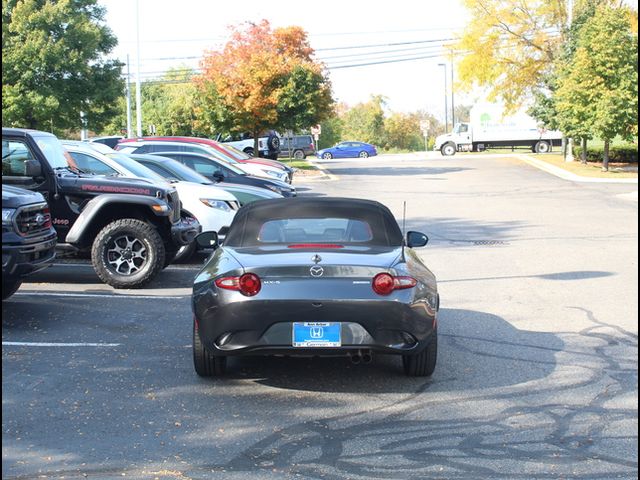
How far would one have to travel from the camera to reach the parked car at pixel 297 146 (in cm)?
6094

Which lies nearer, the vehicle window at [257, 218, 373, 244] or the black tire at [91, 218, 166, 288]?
the vehicle window at [257, 218, 373, 244]

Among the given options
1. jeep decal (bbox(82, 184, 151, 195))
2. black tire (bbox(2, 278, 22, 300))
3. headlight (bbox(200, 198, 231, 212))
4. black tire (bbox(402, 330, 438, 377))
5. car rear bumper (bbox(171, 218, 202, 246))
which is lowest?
black tire (bbox(402, 330, 438, 377))

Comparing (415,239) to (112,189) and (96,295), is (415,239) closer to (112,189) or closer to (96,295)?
(96,295)

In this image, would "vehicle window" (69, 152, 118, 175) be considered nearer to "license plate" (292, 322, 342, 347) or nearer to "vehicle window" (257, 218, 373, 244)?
"vehicle window" (257, 218, 373, 244)

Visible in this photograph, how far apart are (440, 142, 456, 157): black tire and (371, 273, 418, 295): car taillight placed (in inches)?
2241

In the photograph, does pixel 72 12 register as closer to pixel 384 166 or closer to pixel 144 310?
pixel 384 166

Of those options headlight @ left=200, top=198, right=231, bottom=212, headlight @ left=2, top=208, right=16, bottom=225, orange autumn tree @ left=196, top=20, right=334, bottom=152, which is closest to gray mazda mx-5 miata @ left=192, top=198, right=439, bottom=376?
headlight @ left=2, top=208, right=16, bottom=225

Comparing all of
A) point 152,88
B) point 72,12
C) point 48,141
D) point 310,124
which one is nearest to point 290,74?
point 310,124

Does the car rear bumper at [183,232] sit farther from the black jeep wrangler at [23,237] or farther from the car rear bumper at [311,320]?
the car rear bumper at [311,320]

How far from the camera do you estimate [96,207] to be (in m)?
11.7

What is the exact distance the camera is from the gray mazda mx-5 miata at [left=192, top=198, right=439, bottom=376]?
6480 mm

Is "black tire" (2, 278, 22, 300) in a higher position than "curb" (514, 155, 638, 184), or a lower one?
higher

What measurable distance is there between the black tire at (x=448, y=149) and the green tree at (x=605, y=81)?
74.7 ft

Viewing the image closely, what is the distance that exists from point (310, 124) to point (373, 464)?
37415 millimetres
